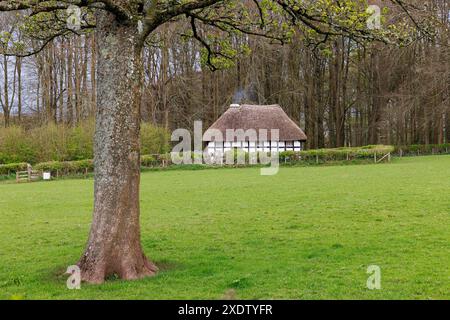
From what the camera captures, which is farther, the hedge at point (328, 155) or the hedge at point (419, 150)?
the hedge at point (419, 150)

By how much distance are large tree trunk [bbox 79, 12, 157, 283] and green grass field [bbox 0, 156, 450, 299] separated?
41 cm

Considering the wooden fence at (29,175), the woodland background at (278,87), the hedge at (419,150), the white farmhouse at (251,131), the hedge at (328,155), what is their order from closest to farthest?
the wooden fence at (29,175) < the hedge at (328,155) < the white farmhouse at (251,131) < the woodland background at (278,87) < the hedge at (419,150)

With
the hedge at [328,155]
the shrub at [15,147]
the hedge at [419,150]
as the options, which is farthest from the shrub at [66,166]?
the hedge at [419,150]

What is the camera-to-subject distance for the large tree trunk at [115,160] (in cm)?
721

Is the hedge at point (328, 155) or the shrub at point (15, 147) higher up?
the shrub at point (15, 147)

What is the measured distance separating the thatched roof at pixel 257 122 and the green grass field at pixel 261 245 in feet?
77.9

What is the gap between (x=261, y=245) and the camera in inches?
373

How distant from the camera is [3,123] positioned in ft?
132

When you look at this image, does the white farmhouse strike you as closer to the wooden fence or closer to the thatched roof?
the thatched roof

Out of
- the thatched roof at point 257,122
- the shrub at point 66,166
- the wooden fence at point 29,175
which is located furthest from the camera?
the thatched roof at point 257,122

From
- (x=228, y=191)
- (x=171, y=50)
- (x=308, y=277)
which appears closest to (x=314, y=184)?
(x=228, y=191)

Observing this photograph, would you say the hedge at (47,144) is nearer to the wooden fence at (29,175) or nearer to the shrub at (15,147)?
the shrub at (15,147)

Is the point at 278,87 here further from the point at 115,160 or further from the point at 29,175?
the point at 115,160

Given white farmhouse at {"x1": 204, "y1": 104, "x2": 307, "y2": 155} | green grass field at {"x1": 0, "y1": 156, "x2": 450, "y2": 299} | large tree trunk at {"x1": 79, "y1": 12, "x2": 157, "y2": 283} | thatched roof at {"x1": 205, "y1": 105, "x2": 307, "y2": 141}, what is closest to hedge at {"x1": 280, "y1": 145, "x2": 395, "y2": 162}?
white farmhouse at {"x1": 204, "y1": 104, "x2": 307, "y2": 155}
